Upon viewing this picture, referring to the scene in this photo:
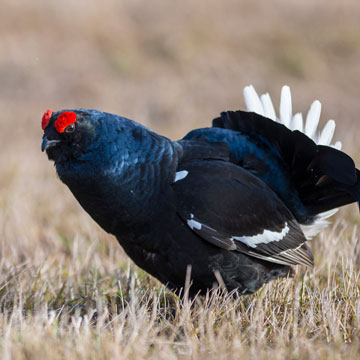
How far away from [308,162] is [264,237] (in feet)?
1.59

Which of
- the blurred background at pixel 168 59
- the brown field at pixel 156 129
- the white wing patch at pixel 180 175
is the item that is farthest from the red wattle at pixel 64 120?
the blurred background at pixel 168 59

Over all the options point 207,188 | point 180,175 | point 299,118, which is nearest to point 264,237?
point 207,188

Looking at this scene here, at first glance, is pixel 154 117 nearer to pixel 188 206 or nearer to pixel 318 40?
pixel 318 40

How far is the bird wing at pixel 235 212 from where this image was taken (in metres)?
3.07

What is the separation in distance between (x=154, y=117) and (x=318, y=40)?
5.57 meters

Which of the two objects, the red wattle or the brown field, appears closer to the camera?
the brown field

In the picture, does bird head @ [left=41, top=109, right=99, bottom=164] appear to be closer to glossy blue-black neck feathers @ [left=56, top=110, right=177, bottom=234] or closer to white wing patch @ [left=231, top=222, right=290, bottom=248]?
glossy blue-black neck feathers @ [left=56, top=110, right=177, bottom=234]

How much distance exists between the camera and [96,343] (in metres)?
2.41

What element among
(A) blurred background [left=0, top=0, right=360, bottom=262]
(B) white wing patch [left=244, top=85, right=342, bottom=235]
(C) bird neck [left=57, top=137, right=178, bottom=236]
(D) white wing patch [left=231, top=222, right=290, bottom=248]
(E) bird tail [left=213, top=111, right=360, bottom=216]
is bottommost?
(D) white wing patch [left=231, top=222, right=290, bottom=248]

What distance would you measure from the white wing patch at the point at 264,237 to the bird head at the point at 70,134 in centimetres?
87

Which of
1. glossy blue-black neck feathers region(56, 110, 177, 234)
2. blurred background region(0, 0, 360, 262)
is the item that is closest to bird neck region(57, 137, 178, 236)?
glossy blue-black neck feathers region(56, 110, 177, 234)

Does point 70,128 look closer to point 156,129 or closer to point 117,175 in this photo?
point 117,175

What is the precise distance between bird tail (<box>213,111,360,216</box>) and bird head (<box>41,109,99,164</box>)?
37.5 inches

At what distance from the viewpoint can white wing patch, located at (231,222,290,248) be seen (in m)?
3.24
